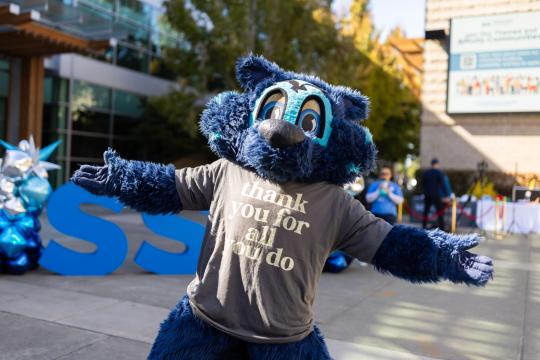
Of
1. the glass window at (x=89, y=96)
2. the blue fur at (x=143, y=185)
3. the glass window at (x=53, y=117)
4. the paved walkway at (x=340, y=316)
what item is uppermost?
the glass window at (x=89, y=96)

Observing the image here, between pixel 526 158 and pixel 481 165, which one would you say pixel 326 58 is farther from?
pixel 526 158

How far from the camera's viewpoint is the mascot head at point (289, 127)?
198 centimetres

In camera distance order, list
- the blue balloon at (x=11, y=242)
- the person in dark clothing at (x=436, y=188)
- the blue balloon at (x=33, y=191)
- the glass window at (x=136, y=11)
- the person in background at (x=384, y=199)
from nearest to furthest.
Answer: the blue balloon at (x=11, y=242)
the blue balloon at (x=33, y=191)
the person in background at (x=384, y=199)
the person in dark clothing at (x=436, y=188)
the glass window at (x=136, y=11)

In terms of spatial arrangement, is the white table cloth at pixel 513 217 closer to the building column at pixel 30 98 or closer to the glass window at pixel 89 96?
the building column at pixel 30 98

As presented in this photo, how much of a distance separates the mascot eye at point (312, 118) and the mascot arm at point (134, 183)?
25.6 inches

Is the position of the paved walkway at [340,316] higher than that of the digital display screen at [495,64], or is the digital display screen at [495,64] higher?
the digital display screen at [495,64]

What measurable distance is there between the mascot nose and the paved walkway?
8.14 feet

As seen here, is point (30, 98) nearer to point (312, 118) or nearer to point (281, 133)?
point (312, 118)

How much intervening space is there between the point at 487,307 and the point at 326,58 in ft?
39.8

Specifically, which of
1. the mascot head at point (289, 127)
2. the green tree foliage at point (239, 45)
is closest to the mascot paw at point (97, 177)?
the mascot head at point (289, 127)

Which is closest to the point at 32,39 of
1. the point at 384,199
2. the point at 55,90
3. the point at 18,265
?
the point at 55,90

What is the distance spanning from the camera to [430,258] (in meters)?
2.06

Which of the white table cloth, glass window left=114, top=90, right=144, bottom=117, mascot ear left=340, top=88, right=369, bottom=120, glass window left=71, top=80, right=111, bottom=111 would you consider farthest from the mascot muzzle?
glass window left=114, top=90, right=144, bottom=117

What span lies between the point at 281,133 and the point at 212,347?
89 centimetres
